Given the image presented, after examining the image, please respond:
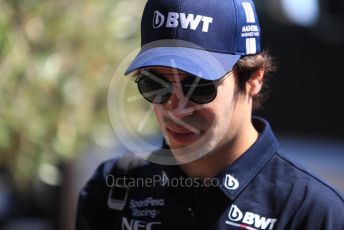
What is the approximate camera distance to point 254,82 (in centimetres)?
256

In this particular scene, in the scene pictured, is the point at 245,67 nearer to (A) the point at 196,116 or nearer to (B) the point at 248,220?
(A) the point at 196,116

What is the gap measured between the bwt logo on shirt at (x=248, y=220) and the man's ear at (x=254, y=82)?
375mm

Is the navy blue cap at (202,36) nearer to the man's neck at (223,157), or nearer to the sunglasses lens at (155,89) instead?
the sunglasses lens at (155,89)

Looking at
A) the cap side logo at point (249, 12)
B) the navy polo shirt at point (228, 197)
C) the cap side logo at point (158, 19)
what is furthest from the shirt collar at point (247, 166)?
the cap side logo at point (158, 19)

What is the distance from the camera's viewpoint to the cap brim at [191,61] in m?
2.39

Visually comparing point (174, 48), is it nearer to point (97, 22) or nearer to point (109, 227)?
point (109, 227)

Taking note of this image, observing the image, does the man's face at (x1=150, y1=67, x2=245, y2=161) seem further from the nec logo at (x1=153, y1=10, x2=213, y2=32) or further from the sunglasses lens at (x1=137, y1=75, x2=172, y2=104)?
the nec logo at (x1=153, y1=10, x2=213, y2=32)

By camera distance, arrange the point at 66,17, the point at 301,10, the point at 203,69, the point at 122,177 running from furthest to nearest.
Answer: the point at 301,10 < the point at 66,17 < the point at 122,177 < the point at 203,69

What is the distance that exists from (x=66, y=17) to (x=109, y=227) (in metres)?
1.76

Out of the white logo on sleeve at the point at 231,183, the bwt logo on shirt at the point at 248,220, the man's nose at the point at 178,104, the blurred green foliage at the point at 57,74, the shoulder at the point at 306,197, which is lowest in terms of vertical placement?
the blurred green foliage at the point at 57,74

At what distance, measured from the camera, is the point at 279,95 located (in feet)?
24.2

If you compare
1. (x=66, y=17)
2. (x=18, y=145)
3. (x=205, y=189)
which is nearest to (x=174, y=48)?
(x=205, y=189)

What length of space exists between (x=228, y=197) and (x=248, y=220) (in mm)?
100

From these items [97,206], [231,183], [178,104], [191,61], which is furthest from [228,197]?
[97,206]
